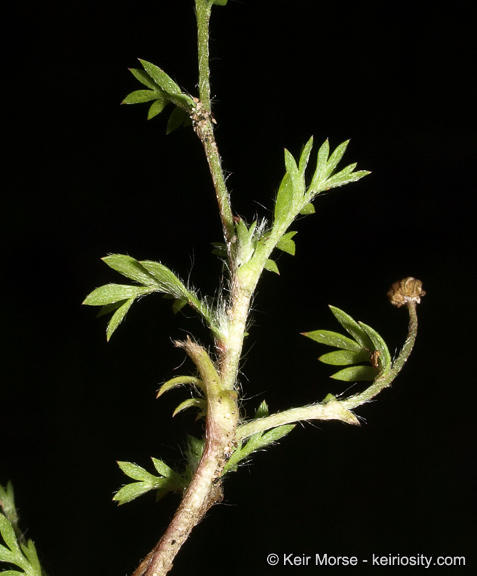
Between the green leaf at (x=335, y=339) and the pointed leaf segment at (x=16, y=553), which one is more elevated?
the green leaf at (x=335, y=339)

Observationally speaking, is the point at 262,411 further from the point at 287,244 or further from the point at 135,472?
the point at 287,244

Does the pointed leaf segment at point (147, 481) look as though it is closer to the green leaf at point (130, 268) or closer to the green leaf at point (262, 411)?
the green leaf at point (262, 411)

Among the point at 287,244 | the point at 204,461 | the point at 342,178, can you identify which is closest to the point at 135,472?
the point at 204,461

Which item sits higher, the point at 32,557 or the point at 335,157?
the point at 335,157

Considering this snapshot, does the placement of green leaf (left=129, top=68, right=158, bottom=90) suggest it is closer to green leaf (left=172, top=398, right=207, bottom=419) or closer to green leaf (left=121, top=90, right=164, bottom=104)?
green leaf (left=121, top=90, right=164, bottom=104)

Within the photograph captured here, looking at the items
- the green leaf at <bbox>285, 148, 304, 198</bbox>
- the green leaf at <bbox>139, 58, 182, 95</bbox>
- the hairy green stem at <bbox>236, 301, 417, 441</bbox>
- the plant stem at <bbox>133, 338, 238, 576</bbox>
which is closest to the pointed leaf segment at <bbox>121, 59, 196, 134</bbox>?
the green leaf at <bbox>139, 58, 182, 95</bbox>

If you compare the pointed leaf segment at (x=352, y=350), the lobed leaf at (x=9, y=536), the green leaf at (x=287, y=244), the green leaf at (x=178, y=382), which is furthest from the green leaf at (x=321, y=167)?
the lobed leaf at (x=9, y=536)

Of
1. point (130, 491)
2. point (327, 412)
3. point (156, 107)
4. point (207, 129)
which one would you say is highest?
point (156, 107)
